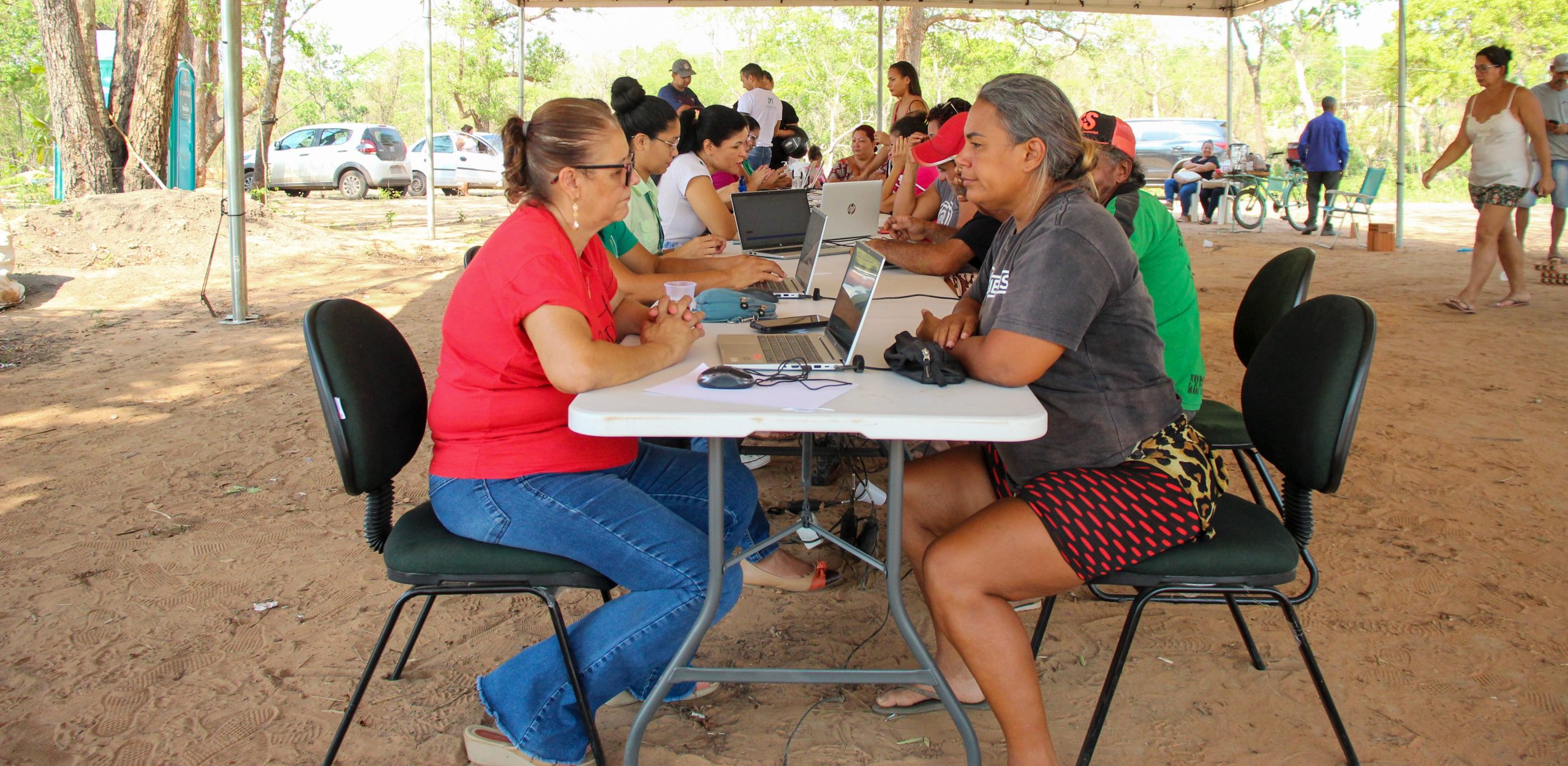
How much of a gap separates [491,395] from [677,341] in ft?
1.14

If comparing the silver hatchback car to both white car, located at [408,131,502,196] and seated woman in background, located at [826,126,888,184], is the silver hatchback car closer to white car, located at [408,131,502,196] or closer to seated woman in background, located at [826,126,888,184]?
seated woman in background, located at [826,126,888,184]

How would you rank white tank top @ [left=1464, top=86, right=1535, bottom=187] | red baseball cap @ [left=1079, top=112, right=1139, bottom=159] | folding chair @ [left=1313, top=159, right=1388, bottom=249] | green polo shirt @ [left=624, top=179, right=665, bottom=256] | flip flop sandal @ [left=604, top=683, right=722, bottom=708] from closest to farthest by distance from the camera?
flip flop sandal @ [left=604, top=683, right=722, bottom=708], red baseball cap @ [left=1079, top=112, right=1139, bottom=159], green polo shirt @ [left=624, top=179, right=665, bottom=256], white tank top @ [left=1464, top=86, right=1535, bottom=187], folding chair @ [left=1313, top=159, right=1388, bottom=249]

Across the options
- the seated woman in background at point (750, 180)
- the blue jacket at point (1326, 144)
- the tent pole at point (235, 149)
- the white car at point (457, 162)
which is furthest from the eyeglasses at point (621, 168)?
the white car at point (457, 162)

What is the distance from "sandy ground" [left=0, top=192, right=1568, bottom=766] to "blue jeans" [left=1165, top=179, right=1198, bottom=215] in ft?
28.0

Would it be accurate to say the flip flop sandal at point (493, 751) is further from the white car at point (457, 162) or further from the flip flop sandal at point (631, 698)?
the white car at point (457, 162)

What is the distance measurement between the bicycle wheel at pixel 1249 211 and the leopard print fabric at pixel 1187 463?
11.4m

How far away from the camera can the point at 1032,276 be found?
1695 millimetres

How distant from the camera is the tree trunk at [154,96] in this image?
8.58 m

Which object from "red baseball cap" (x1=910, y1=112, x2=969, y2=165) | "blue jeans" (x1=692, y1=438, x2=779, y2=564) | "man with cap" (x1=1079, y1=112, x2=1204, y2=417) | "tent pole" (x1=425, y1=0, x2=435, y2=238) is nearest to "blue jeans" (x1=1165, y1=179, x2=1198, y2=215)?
"tent pole" (x1=425, y1=0, x2=435, y2=238)

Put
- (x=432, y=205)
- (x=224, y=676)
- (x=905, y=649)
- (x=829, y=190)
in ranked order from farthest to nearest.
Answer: (x=432, y=205)
(x=829, y=190)
(x=905, y=649)
(x=224, y=676)

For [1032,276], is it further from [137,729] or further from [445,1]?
[445,1]

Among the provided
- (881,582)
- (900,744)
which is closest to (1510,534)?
(881,582)

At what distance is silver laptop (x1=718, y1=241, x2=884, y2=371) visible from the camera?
185 cm

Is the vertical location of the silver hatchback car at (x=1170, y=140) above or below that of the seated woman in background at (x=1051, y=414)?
above
